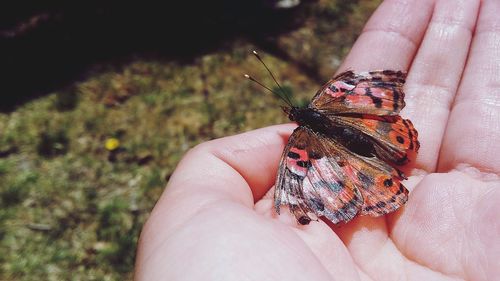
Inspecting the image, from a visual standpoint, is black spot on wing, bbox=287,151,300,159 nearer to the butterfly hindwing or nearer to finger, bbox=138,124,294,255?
the butterfly hindwing

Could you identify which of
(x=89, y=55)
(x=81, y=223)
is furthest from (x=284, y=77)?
(x=81, y=223)

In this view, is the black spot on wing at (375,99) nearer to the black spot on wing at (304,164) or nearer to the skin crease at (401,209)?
the skin crease at (401,209)

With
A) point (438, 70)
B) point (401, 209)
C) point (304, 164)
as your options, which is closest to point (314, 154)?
point (304, 164)

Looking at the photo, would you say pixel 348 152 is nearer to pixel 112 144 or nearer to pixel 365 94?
pixel 365 94

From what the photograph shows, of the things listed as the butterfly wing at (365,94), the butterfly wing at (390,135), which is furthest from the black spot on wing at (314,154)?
the butterfly wing at (365,94)

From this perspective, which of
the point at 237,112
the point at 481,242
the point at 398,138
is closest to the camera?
the point at 481,242

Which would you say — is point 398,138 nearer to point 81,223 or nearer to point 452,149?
point 452,149

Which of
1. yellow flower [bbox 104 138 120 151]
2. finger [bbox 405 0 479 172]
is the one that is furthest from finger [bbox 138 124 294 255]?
yellow flower [bbox 104 138 120 151]
